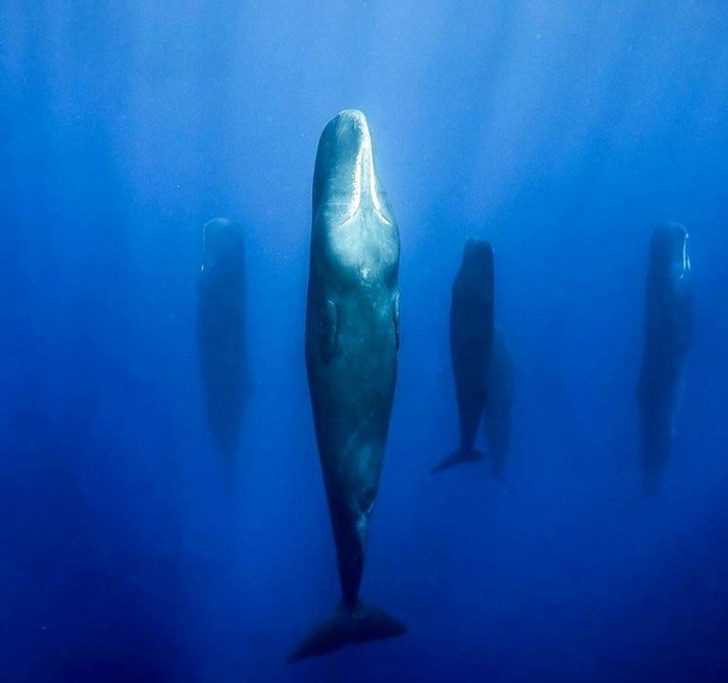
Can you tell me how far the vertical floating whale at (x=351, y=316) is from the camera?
3707 mm

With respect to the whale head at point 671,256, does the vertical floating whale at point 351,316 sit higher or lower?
lower

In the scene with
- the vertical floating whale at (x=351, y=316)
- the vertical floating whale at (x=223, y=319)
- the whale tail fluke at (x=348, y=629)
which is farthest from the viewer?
the vertical floating whale at (x=223, y=319)

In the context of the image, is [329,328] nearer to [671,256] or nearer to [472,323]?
[472,323]

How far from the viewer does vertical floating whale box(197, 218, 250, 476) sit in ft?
27.8

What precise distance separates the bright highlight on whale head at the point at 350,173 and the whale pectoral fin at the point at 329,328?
18.2 inches

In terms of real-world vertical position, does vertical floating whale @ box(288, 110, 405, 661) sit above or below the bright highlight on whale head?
below

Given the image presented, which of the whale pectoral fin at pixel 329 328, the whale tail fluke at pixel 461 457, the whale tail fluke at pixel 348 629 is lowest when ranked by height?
the whale tail fluke at pixel 348 629

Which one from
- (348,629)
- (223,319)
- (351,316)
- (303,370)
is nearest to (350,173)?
(351,316)

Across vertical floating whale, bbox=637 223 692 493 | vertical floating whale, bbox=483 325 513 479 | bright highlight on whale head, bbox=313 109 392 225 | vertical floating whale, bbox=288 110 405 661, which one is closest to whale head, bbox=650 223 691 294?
A: vertical floating whale, bbox=637 223 692 493

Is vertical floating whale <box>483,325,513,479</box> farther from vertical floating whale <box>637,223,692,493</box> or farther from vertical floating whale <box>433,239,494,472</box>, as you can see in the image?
vertical floating whale <box>637,223,692,493</box>

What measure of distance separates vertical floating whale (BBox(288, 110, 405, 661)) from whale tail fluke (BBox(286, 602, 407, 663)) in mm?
953

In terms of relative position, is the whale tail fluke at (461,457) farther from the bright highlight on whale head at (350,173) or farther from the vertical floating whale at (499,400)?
the bright highlight on whale head at (350,173)

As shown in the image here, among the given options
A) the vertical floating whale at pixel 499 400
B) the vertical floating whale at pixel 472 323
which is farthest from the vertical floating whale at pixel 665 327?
the vertical floating whale at pixel 472 323

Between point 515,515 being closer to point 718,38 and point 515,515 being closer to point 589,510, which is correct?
point 589,510
